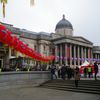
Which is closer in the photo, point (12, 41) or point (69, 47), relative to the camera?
point (12, 41)

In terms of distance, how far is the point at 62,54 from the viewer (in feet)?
219

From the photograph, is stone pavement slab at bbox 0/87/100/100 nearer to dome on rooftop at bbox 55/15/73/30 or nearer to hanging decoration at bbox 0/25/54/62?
hanging decoration at bbox 0/25/54/62

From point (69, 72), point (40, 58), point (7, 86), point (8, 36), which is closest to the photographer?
point (7, 86)

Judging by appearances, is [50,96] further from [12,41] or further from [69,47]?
[69,47]

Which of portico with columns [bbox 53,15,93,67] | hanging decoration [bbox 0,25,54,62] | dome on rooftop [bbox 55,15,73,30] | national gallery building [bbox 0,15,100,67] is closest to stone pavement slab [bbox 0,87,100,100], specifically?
hanging decoration [bbox 0,25,54,62]

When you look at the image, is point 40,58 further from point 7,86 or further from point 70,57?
point 70,57

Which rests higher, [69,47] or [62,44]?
[62,44]

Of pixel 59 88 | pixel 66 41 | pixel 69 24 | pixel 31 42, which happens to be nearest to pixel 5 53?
pixel 31 42

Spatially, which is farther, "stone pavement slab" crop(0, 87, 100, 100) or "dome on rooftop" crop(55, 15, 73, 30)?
"dome on rooftop" crop(55, 15, 73, 30)

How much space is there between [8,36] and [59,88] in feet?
26.9

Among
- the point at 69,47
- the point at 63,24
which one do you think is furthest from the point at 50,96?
the point at 63,24

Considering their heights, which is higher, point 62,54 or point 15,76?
point 62,54

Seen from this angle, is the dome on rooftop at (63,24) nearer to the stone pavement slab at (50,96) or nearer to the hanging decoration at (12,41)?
the hanging decoration at (12,41)

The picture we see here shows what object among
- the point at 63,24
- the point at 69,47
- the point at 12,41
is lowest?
the point at 12,41
